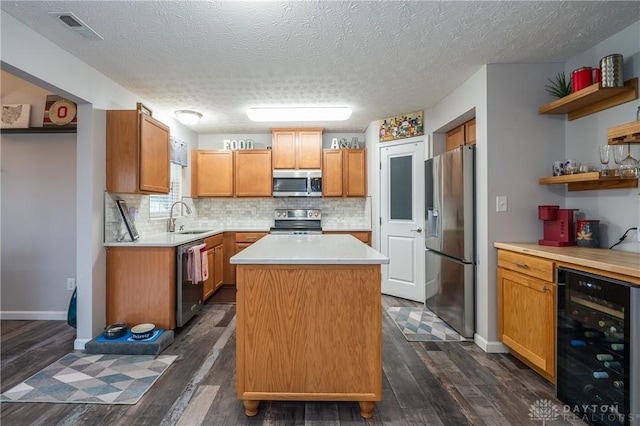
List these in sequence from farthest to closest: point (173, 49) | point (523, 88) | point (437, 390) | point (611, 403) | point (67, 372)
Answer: point (523, 88) → point (173, 49) → point (67, 372) → point (437, 390) → point (611, 403)

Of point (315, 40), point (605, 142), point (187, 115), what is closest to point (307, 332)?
point (315, 40)

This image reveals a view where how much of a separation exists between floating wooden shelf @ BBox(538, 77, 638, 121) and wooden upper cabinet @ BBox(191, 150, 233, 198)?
406cm

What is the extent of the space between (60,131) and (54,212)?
0.87 m

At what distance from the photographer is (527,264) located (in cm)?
216

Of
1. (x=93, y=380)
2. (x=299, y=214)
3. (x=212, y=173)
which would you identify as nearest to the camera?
(x=93, y=380)

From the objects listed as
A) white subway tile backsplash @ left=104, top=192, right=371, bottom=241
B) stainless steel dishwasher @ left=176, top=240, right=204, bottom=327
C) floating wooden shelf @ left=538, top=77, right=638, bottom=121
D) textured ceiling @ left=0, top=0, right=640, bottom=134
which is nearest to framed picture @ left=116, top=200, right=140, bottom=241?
stainless steel dishwasher @ left=176, top=240, right=204, bottom=327

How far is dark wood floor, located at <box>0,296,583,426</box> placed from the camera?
1.70 meters

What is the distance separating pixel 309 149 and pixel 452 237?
259 cm

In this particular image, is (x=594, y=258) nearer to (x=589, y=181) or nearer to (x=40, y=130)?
(x=589, y=181)

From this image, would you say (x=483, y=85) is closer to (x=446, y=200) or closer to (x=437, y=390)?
(x=446, y=200)

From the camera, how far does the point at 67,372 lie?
220 cm

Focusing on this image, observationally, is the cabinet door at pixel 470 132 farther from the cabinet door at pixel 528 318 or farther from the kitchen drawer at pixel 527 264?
the cabinet door at pixel 528 318

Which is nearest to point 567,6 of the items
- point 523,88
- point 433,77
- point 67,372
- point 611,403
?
point 523,88

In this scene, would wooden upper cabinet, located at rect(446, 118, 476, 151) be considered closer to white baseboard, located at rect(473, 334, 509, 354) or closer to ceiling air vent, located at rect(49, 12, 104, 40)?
white baseboard, located at rect(473, 334, 509, 354)
